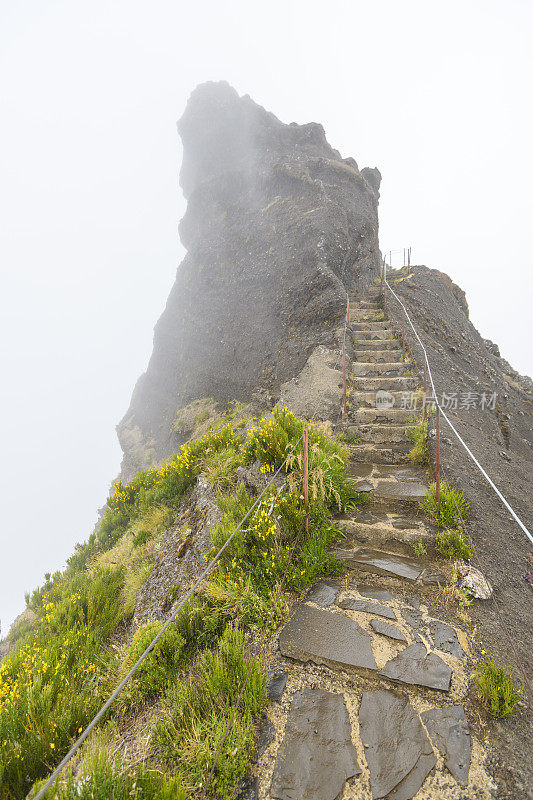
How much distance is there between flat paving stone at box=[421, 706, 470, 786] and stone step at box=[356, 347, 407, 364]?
8744 mm

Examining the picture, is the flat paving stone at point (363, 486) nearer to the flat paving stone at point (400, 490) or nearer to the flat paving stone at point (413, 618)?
the flat paving stone at point (400, 490)

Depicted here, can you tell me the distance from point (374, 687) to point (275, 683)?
0.85m

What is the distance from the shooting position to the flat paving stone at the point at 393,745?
2289mm

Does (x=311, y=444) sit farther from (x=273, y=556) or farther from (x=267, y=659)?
(x=267, y=659)

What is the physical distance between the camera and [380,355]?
416 inches

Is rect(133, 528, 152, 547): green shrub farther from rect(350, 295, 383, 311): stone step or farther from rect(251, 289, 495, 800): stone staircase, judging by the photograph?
rect(350, 295, 383, 311): stone step

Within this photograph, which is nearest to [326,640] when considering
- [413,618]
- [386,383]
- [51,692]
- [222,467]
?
[413,618]

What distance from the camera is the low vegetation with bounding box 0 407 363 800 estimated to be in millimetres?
2350

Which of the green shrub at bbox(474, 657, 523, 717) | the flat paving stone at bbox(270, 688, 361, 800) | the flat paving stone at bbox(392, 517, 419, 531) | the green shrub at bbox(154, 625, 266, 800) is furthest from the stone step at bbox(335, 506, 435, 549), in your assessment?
the green shrub at bbox(154, 625, 266, 800)

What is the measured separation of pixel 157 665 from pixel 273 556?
1.56 m

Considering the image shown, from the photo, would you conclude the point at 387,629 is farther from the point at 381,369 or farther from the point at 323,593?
the point at 381,369

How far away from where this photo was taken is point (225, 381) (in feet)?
55.1

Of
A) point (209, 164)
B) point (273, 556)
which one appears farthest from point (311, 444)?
point (209, 164)

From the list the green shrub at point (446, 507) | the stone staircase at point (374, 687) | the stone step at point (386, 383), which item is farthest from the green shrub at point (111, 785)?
the stone step at point (386, 383)
